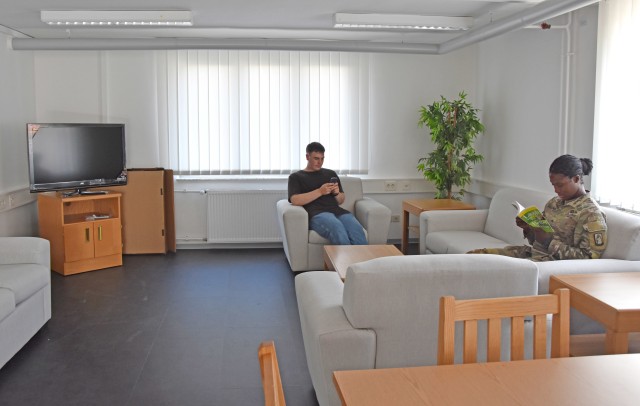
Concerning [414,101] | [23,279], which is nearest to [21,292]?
[23,279]

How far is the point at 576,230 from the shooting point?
4148 millimetres

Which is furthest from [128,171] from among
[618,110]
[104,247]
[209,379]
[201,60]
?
[618,110]

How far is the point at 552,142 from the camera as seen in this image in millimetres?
5930

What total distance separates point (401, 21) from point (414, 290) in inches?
143

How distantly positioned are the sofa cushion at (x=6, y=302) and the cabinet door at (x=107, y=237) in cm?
261

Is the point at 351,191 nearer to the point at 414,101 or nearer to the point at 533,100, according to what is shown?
the point at 414,101

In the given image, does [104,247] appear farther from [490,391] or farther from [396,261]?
[490,391]

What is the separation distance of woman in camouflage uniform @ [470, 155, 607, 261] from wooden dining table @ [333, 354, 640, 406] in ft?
7.52

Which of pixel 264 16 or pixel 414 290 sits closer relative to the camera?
pixel 414 290

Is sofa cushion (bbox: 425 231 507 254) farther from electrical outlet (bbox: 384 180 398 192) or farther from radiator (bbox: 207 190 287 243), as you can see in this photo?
radiator (bbox: 207 190 287 243)

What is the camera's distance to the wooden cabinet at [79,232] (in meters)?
6.37

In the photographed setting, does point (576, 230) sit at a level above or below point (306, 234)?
above

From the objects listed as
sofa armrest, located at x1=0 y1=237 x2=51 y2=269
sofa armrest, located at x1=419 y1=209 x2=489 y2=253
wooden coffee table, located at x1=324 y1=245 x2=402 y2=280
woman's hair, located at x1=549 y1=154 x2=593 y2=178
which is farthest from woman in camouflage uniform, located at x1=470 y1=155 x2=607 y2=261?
sofa armrest, located at x1=0 y1=237 x2=51 y2=269

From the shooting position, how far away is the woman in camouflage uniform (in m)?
4.06
